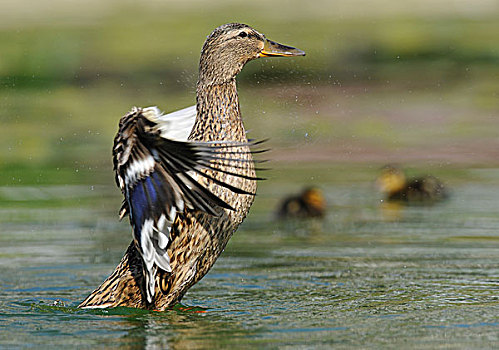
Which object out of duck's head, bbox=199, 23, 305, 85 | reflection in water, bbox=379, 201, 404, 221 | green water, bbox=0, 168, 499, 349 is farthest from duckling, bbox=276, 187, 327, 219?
duck's head, bbox=199, 23, 305, 85

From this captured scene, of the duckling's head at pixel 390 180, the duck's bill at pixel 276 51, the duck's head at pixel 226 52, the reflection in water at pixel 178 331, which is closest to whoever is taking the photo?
the reflection in water at pixel 178 331

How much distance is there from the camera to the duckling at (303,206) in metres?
8.42

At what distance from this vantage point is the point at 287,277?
6.24 m

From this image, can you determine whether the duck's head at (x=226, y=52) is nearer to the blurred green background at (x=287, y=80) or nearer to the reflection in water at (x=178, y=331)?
the reflection in water at (x=178, y=331)

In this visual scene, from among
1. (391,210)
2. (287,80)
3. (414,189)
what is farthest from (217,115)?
(287,80)

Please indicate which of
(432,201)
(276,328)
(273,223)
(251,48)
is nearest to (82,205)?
(273,223)

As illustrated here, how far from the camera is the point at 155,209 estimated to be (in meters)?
4.82

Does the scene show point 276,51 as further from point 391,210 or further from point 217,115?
point 391,210

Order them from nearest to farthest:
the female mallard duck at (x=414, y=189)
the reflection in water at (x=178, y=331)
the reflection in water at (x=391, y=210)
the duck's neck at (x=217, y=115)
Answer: the reflection in water at (x=178, y=331) → the duck's neck at (x=217, y=115) → the reflection in water at (x=391, y=210) → the female mallard duck at (x=414, y=189)

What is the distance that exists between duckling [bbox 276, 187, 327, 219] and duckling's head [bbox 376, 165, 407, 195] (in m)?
0.94

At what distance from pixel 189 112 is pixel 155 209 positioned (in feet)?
3.65

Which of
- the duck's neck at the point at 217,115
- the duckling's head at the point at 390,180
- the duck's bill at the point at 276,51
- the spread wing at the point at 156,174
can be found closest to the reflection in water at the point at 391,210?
the duckling's head at the point at 390,180

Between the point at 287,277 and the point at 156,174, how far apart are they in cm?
176

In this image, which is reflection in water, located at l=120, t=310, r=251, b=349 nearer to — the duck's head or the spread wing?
the spread wing
